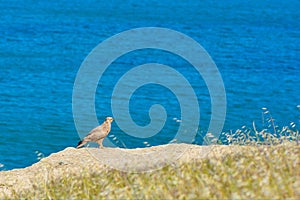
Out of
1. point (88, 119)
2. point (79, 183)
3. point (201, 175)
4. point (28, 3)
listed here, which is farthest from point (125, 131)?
point (28, 3)

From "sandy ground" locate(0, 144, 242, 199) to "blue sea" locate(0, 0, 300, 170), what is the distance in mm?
566

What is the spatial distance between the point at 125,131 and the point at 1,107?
7.13 meters

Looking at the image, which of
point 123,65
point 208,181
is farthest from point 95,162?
point 123,65

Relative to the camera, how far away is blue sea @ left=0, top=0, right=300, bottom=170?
96.3 ft

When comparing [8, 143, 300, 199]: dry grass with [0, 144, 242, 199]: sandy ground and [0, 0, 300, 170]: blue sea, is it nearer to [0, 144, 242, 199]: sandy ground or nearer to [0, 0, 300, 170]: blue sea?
[0, 144, 242, 199]: sandy ground

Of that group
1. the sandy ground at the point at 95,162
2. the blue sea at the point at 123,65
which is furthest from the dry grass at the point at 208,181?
the blue sea at the point at 123,65

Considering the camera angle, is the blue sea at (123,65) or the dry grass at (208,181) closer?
the dry grass at (208,181)

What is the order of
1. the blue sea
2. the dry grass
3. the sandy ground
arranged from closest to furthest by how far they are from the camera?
the dry grass
the sandy ground
the blue sea

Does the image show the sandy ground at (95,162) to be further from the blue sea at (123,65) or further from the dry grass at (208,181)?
the blue sea at (123,65)

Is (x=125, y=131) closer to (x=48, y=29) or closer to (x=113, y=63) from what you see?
(x=113, y=63)

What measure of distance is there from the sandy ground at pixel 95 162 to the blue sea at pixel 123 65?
566mm

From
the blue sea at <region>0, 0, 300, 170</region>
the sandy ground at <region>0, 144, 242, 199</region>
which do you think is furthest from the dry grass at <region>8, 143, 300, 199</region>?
the blue sea at <region>0, 0, 300, 170</region>

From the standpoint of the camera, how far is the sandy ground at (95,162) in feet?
34.4

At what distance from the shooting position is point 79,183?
985 centimetres
